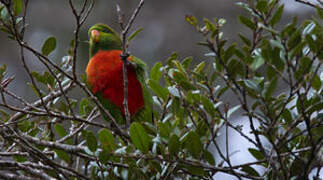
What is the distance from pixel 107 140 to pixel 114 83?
0.99 m

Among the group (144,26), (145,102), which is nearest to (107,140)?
(145,102)

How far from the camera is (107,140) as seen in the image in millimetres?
1593

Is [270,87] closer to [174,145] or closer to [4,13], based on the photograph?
[174,145]

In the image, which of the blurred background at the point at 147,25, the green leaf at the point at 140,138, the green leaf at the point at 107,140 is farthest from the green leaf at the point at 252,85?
the blurred background at the point at 147,25

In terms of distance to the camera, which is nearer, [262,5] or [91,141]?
[262,5]

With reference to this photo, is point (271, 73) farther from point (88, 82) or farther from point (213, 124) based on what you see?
point (88, 82)

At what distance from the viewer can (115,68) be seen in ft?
8.55

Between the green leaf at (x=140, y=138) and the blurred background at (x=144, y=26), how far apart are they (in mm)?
4254

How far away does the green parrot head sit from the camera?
2.87m

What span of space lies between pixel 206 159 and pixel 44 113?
72cm

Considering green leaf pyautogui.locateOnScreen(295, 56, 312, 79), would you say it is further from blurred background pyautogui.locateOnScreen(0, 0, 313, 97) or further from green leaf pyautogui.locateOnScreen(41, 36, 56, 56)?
blurred background pyautogui.locateOnScreen(0, 0, 313, 97)

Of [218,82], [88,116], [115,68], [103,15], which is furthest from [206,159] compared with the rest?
[103,15]

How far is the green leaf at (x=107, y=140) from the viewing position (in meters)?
1.57

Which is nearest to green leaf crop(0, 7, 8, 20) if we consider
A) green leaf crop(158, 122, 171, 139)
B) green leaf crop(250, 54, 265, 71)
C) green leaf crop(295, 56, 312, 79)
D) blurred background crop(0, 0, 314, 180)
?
green leaf crop(158, 122, 171, 139)
